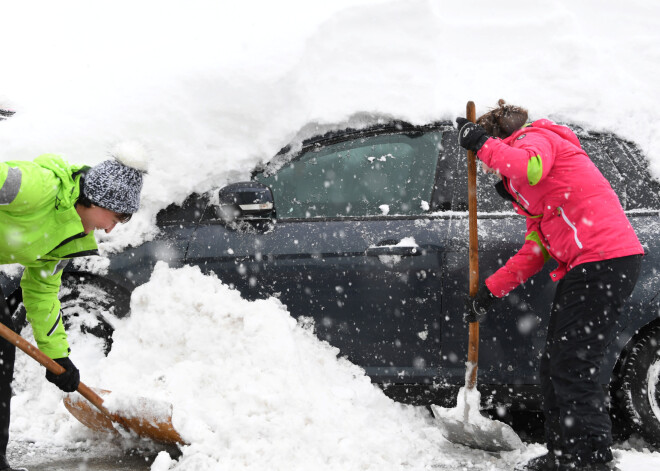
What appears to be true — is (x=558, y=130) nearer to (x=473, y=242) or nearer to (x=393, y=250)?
(x=473, y=242)

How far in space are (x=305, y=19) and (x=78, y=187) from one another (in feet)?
8.36

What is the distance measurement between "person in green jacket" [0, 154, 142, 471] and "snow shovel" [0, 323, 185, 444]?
20cm

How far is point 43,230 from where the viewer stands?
2289mm

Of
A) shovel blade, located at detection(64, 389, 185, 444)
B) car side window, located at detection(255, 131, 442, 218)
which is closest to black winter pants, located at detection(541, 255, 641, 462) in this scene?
car side window, located at detection(255, 131, 442, 218)

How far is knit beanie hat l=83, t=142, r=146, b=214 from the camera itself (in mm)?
2260

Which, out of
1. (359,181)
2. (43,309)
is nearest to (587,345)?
(359,181)

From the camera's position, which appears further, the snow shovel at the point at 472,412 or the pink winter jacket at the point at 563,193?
the snow shovel at the point at 472,412

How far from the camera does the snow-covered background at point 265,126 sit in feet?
9.43

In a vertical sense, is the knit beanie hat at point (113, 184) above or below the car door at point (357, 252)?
above

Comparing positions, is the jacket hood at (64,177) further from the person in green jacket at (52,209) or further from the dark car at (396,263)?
the dark car at (396,263)

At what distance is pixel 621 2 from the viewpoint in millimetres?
6340

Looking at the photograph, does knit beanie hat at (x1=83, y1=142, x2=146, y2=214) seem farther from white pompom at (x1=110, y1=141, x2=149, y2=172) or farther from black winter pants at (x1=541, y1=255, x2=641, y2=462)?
black winter pants at (x1=541, y1=255, x2=641, y2=462)

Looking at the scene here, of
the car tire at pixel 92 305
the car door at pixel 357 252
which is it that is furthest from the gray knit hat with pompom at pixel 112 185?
the car tire at pixel 92 305

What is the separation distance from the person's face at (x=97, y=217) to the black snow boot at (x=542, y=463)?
2211 mm
